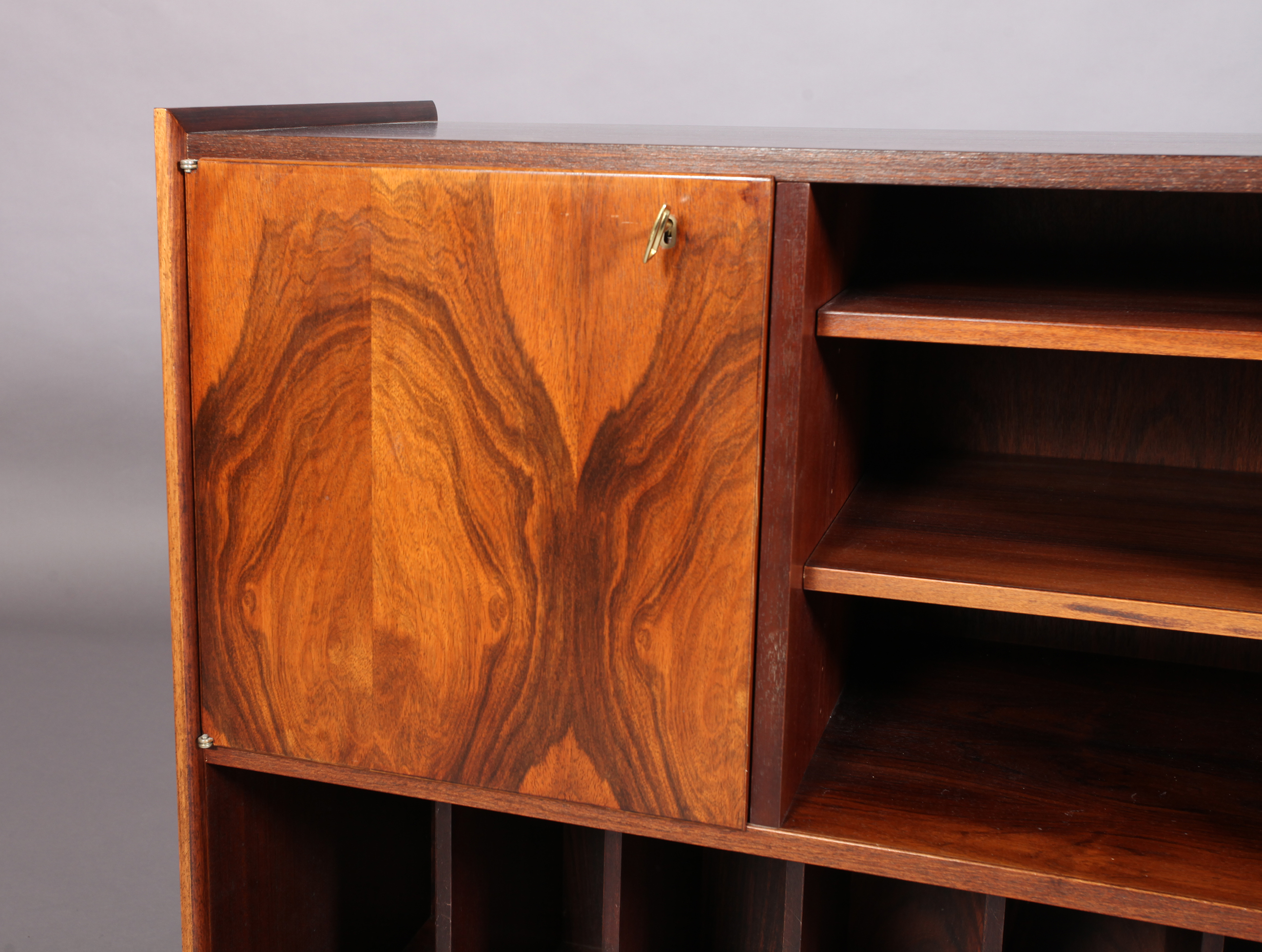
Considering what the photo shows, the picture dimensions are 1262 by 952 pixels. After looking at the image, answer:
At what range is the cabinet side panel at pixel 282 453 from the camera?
131 cm

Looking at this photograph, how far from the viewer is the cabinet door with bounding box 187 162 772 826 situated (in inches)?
47.9

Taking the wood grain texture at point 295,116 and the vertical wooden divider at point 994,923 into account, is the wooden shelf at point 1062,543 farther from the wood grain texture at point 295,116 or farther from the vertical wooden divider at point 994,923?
the wood grain texture at point 295,116

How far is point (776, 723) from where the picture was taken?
1272 millimetres

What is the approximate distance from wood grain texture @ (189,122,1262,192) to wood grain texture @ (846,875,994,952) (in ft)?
2.99

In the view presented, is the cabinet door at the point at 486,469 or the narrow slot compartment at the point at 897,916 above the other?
the cabinet door at the point at 486,469

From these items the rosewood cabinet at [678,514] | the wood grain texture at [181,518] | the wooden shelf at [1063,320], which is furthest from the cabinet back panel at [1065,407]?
the wood grain texture at [181,518]

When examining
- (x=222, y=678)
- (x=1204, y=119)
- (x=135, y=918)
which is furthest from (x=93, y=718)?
(x=1204, y=119)

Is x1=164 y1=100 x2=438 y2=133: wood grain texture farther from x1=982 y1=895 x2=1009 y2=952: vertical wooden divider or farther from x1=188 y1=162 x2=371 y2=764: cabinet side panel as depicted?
x1=982 y1=895 x2=1009 y2=952: vertical wooden divider

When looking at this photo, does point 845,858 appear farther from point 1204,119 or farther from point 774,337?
point 1204,119

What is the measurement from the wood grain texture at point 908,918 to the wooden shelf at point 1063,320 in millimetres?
781

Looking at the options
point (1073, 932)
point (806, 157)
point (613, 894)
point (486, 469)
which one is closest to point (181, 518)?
point (486, 469)

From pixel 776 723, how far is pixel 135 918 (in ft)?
3.76

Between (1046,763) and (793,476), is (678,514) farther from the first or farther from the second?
(1046,763)

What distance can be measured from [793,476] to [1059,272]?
486 mm
